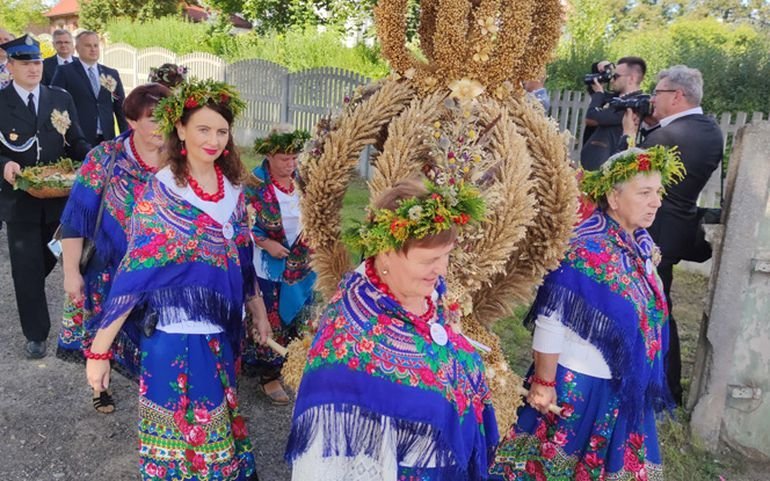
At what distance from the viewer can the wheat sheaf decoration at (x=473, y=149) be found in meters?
2.25

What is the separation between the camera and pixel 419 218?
1883 mm

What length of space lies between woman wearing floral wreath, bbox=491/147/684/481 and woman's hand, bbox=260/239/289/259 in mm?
1761

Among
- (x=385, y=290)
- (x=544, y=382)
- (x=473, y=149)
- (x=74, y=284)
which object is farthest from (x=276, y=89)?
(x=385, y=290)

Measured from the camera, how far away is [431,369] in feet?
6.59

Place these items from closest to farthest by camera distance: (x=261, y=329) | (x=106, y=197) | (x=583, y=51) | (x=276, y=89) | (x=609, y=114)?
(x=261, y=329) → (x=106, y=197) → (x=609, y=114) → (x=583, y=51) → (x=276, y=89)

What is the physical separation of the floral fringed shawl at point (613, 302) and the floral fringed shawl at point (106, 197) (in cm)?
221

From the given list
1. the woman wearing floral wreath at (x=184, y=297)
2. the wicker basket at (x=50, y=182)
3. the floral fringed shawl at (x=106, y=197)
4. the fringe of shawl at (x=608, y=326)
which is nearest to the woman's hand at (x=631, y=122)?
the fringe of shawl at (x=608, y=326)

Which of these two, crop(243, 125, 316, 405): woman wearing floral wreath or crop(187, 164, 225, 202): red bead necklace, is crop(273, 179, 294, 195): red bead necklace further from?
crop(187, 164, 225, 202): red bead necklace

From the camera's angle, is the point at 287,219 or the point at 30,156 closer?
the point at 287,219

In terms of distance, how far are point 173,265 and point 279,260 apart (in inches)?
58.1

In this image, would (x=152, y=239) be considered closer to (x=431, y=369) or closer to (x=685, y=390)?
(x=431, y=369)

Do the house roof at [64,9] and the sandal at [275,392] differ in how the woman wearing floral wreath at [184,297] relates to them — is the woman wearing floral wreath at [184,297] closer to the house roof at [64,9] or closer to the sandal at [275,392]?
the sandal at [275,392]

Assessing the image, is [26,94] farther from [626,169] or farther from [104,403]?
[626,169]

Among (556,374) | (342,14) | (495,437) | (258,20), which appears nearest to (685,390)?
(556,374)
